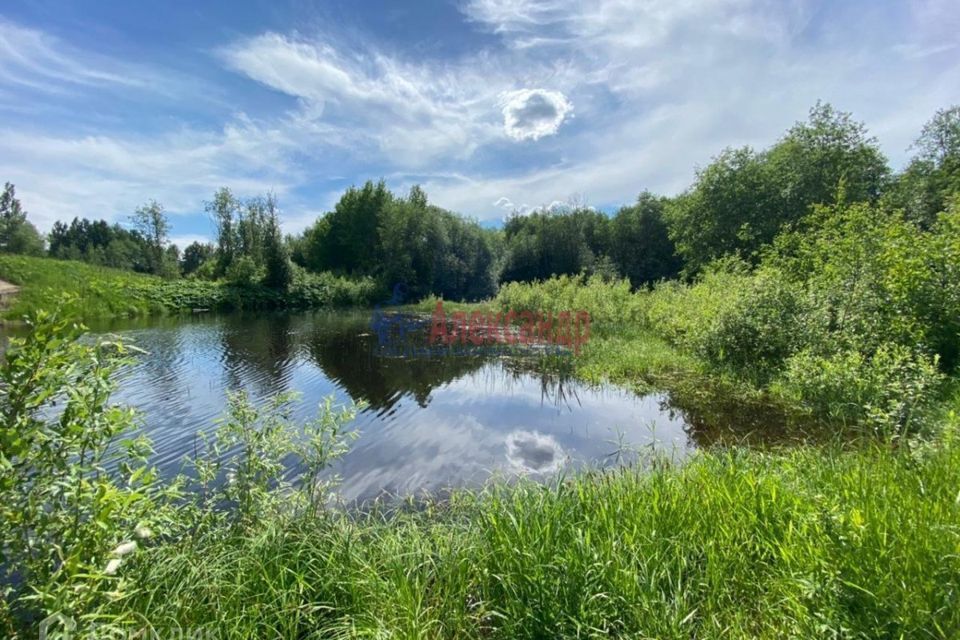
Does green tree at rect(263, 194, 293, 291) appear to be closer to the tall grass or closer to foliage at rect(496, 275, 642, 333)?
foliage at rect(496, 275, 642, 333)

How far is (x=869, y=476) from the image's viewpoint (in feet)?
9.53

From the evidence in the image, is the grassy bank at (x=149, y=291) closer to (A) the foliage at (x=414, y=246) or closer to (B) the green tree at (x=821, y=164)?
(A) the foliage at (x=414, y=246)

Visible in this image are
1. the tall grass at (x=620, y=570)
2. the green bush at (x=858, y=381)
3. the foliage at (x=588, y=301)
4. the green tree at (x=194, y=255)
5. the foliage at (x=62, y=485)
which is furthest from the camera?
the green tree at (x=194, y=255)

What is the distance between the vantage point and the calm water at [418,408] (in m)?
5.58

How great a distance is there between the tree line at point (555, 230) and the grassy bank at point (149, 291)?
211 cm

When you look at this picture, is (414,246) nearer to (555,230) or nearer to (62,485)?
(555,230)

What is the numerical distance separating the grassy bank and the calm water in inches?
472

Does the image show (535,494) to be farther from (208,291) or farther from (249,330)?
(208,291)

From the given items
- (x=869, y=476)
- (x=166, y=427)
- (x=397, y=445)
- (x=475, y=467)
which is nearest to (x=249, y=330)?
(x=166, y=427)

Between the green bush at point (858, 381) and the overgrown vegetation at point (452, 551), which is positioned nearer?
the overgrown vegetation at point (452, 551)

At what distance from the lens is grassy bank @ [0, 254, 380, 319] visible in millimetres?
22172

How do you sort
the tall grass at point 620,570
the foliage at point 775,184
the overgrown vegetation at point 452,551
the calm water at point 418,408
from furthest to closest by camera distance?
the foliage at point 775,184 → the calm water at point 418,408 → the tall grass at point 620,570 → the overgrown vegetation at point 452,551

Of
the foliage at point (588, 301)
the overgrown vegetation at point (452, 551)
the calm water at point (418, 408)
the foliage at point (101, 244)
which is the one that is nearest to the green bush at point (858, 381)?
the calm water at point (418, 408)

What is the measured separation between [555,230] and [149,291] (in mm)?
36274
